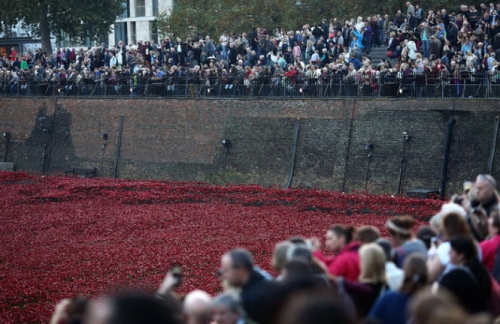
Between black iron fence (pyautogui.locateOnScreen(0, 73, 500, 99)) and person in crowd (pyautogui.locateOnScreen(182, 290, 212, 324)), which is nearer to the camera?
person in crowd (pyautogui.locateOnScreen(182, 290, 212, 324))

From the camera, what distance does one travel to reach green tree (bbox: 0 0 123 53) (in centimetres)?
5875

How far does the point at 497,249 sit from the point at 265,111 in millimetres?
28090

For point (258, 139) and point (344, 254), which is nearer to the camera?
point (344, 254)

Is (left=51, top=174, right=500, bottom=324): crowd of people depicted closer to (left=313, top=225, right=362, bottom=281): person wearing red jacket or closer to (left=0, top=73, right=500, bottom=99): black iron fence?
(left=313, top=225, right=362, bottom=281): person wearing red jacket

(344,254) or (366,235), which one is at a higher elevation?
(366,235)

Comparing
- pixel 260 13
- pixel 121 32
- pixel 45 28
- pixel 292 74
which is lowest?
pixel 121 32

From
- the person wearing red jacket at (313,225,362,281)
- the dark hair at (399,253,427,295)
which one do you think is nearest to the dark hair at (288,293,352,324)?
the dark hair at (399,253,427,295)

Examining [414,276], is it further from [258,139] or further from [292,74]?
[258,139]

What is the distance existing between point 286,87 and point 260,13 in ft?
46.4

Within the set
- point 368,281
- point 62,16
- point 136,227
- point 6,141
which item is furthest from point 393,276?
point 62,16

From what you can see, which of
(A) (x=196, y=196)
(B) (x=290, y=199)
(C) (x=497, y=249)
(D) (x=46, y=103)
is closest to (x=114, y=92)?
(D) (x=46, y=103)

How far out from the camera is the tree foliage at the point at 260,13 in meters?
45.1

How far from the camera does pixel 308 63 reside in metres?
37.2

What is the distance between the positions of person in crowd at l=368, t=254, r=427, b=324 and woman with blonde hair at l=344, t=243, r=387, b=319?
289 millimetres
